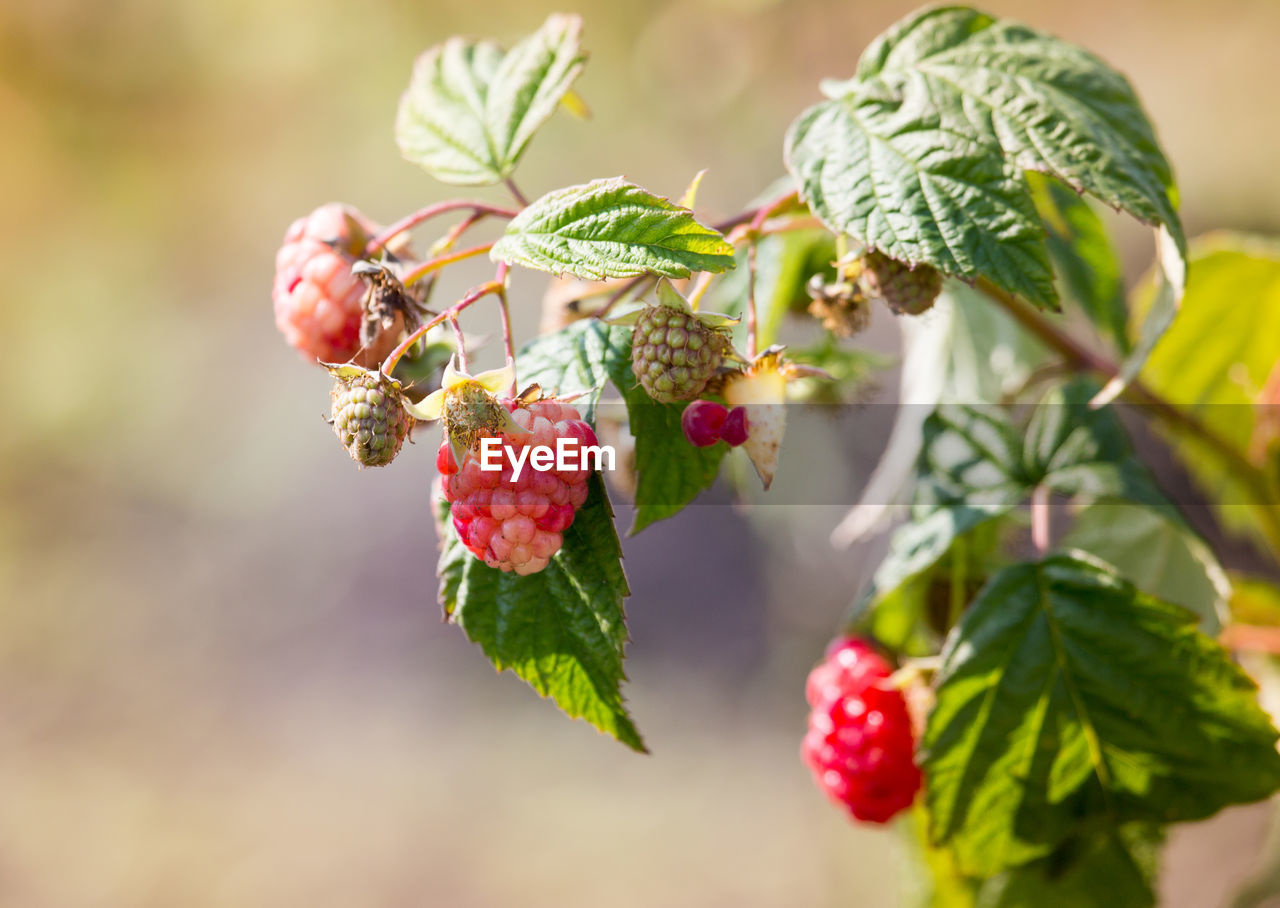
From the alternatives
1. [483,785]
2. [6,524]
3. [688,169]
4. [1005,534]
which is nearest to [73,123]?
[6,524]

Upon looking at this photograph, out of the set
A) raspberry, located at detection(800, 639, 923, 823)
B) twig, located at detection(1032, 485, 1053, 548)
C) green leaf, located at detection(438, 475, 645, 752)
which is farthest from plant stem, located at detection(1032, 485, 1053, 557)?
green leaf, located at detection(438, 475, 645, 752)

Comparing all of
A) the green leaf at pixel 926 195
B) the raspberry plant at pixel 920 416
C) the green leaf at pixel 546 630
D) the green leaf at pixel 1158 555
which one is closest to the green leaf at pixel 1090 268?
the raspberry plant at pixel 920 416

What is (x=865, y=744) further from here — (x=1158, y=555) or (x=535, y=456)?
(x=535, y=456)

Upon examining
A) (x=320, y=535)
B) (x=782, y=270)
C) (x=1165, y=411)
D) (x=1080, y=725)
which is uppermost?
(x=782, y=270)

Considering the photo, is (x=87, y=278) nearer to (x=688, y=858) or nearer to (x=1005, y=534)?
(x=688, y=858)

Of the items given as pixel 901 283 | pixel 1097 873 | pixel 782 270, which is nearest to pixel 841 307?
pixel 901 283

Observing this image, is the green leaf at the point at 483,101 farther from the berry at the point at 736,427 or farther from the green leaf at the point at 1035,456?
the green leaf at the point at 1035,456

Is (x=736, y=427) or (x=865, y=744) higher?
(x=736, y=427)

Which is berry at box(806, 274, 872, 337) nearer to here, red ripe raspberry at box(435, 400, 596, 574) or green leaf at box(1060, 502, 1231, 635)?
red ripe raspberry at box(435, 400, 596, 574)
